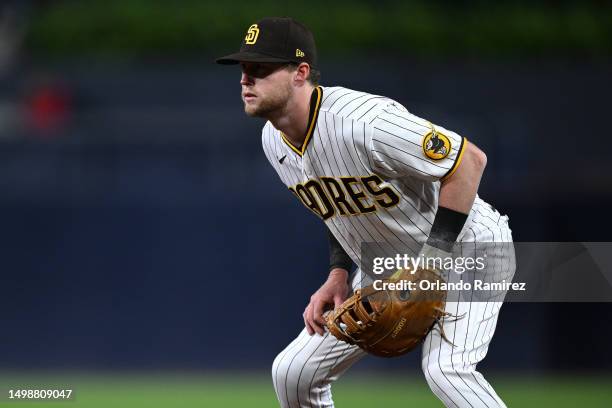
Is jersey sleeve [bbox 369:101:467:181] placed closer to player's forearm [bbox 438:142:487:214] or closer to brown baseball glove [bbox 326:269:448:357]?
player's forearm [bbox 438:142:487:214]

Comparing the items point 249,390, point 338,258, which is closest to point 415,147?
point 338,258

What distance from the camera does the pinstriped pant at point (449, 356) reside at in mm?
3719

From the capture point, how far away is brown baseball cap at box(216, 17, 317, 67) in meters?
4.03

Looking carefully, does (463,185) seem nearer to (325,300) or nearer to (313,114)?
(313,114)

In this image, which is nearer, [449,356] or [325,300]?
[449,356]

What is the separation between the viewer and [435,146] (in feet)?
12.5

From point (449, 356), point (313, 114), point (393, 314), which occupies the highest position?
point (313, 114)

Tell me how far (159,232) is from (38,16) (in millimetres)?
3283

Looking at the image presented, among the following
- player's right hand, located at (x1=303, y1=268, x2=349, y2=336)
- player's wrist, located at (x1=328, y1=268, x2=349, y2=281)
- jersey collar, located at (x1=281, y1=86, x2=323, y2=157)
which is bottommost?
player's right hand, located at (x1=303, y1=268, x2=349, y2=336)

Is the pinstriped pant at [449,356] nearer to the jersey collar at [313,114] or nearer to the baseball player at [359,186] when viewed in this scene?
the baseball player at [359,186]

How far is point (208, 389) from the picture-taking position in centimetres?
825

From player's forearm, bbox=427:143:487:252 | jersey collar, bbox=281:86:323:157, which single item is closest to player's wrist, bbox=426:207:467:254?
player's forearm, bbox=427:143:487:252

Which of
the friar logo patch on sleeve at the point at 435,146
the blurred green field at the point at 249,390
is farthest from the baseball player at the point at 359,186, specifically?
the blurred green field at the point at 249,390

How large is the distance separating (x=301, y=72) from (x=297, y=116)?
0.18m
